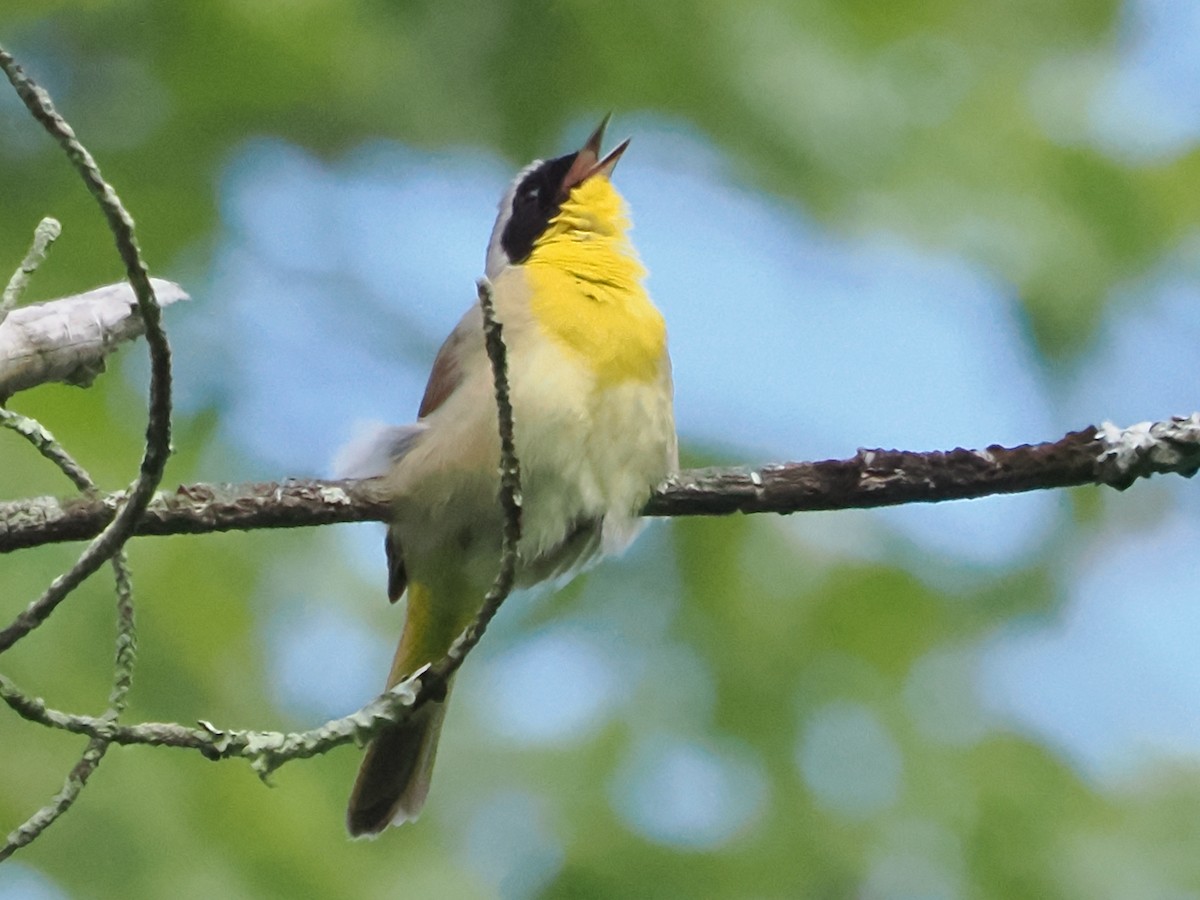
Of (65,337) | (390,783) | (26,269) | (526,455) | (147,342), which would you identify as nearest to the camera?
(147,342)

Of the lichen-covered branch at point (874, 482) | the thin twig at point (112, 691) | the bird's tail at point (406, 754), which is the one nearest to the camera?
the thin twig at point (112, 691)

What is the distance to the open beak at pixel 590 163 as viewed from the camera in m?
3.75

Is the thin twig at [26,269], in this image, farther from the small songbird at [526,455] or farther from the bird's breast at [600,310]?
the bird's breast at [600,310]

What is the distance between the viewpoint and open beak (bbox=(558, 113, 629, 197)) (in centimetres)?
375

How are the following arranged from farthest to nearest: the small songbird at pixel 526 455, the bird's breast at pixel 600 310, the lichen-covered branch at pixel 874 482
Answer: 1. the bird's breast at pixel 600 310
2. the small songbird at pixel 526 455
3. the lichen-covered branch at pixel 874 482

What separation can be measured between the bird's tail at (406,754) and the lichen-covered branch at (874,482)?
860 millimetres

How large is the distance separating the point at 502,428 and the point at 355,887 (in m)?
1.68

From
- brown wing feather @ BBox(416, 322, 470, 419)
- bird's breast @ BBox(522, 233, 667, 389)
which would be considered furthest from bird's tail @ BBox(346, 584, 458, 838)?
bird's breast @ BBox(522, 233, 667, 389)

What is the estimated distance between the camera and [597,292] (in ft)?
10.4

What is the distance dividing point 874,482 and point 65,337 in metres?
1.23

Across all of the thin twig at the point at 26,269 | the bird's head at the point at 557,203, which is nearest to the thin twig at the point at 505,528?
the thin twig at the point at 26,269

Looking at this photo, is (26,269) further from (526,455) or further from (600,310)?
(600,310)

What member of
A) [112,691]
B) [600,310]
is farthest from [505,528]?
[600,310]

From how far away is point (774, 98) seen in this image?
3.77 m
